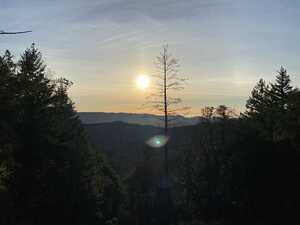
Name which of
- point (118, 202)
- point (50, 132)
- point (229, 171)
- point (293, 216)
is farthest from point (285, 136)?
point (118, 202)

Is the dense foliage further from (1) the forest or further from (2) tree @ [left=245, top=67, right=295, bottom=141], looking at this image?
(2) tree @ [left=245, top=67, right=295, bottom=141]

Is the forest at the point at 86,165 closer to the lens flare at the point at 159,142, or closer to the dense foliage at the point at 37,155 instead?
the dense foliage at the point at 37,155

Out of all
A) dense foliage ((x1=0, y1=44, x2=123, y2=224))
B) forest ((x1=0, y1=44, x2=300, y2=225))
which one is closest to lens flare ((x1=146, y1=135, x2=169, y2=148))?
forest ((x1=0, y1=44, x2=300, y2=225))

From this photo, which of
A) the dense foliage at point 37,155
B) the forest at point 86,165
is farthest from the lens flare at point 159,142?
the dense foliage at point 37,155

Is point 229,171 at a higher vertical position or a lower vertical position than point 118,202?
higher

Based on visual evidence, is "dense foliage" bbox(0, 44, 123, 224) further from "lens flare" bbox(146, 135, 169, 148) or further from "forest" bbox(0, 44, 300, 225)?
"lens flare" bbox(146, 135, 169, 148)

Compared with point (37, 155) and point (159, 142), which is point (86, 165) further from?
point (159, 142)

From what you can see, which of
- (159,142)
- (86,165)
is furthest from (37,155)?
(159,142)

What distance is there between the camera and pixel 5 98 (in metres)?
30.8

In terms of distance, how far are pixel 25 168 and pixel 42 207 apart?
15.1 ft

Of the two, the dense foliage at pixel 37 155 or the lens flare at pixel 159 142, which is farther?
the lens flare at pixel 159 142

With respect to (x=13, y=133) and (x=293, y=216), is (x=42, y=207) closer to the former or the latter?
(x=13, y=133)

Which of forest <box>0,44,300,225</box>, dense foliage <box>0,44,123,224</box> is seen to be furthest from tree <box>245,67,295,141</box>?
dense foliage <box>0,44,123,224</box>

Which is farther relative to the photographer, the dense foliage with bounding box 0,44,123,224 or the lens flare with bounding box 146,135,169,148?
the lens flare with bounding box 146,135,169,148
